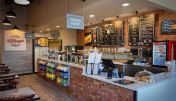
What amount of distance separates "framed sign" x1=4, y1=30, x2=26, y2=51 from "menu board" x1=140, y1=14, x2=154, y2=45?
257 inches

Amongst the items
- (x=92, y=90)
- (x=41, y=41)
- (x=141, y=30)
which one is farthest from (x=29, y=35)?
(x=92, y=90)

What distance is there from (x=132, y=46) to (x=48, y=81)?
154 inches

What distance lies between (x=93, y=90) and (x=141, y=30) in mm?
3715

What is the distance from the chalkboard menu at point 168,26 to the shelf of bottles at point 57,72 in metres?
3.56

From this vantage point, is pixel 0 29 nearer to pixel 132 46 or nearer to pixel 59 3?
pixel 59 3

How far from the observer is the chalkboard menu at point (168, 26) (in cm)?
525

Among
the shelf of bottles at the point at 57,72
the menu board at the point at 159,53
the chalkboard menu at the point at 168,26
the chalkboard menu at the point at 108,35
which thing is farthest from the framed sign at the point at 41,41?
the menu board at the point at 159,53

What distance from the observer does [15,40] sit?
8.82 m

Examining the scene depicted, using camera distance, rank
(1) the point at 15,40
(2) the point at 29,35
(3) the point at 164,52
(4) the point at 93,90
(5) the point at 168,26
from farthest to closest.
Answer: (1) the point at 15,40 → (2) the point at 29,35 → (5) the point at 168,26 → (3) the point at 164,52 → (4) the point at 93,90

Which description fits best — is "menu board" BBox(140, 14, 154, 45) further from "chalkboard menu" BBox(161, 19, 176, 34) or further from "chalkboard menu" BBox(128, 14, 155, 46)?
"chalkboard menu" BBox(161, 19, 176, 34)

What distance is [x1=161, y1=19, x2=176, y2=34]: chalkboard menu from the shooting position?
5.25m

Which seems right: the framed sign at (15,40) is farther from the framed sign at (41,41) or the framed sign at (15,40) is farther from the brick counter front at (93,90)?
the brick counter front at (93,90)

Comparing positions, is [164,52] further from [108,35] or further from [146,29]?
[108,35]

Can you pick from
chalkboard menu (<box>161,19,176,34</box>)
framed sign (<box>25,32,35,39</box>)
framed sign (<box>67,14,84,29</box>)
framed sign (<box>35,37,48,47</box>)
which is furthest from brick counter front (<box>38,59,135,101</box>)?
framed sign (<box>35,37,48,47</box>)
